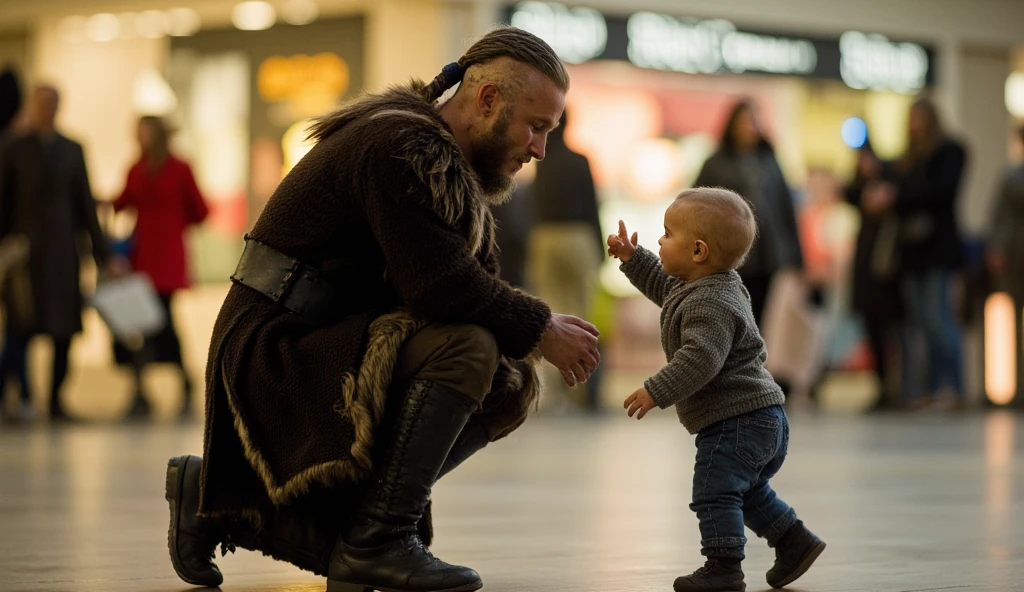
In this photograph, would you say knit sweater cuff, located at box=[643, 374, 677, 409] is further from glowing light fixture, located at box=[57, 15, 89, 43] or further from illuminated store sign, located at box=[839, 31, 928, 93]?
glowing light fixture, located at box=[57, 15, 89, 43]

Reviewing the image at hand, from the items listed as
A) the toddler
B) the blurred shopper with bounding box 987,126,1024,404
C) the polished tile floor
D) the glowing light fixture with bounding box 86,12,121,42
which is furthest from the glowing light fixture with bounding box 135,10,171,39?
the toddler

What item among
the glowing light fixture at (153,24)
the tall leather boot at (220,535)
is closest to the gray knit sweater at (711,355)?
the tall leather boot at (220,535)

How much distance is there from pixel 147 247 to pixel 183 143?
493 centimetres

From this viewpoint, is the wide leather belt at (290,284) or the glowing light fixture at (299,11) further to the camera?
the glowing light fixture at (299,11)

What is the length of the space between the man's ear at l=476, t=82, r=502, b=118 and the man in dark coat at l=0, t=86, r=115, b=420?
6.62 meters

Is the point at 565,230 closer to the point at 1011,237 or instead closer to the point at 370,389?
the point at 1011,237

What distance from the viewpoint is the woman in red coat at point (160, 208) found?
9.89 m

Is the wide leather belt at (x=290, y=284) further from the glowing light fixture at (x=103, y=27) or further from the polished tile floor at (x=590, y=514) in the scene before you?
the glowing light fixture at (x=103, y=27)

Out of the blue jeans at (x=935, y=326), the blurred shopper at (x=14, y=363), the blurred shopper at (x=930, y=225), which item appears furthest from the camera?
the blue jeans at (x=935, y=326)

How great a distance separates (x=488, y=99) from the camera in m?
3.09

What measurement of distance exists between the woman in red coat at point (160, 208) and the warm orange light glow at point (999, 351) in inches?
257

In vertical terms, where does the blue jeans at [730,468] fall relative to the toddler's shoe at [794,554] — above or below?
above

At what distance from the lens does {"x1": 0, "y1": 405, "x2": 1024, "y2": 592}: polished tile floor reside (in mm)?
3299

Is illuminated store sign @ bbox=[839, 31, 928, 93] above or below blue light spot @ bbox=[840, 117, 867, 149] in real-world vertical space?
above
